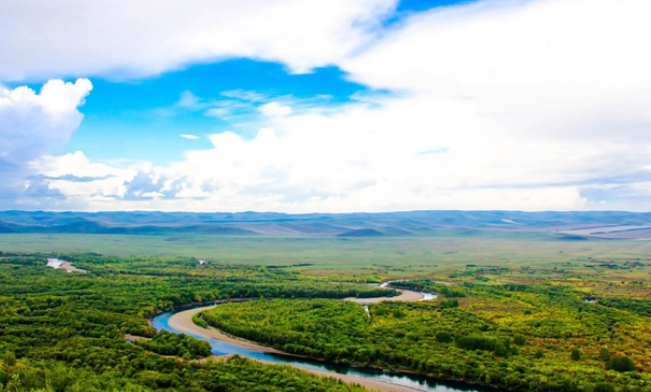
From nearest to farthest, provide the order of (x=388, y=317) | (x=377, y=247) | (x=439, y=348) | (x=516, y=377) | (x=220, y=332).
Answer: (x=516, y=377), (x=439, y=348), (x=220, y=332), (x=388, y=317), (x=377, y=247)

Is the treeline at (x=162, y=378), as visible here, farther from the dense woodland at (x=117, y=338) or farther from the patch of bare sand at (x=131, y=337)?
the patch of bare sand at (x=131, y=337)

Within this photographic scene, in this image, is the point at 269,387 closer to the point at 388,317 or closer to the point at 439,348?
the point at 439,348

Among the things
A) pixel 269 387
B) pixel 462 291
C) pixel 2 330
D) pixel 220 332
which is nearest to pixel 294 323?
pixel 220 332

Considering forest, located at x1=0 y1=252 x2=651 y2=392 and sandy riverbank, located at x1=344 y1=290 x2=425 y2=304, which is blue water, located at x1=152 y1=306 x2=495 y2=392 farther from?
sandy riverbank, located at x1=344 y1=290 x2=425 y2=304

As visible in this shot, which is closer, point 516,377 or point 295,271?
point 516,377

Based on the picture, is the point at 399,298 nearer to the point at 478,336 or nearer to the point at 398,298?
the point at 398,298

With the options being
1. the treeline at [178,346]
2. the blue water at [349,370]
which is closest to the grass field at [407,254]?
the blue water at [349,370]
